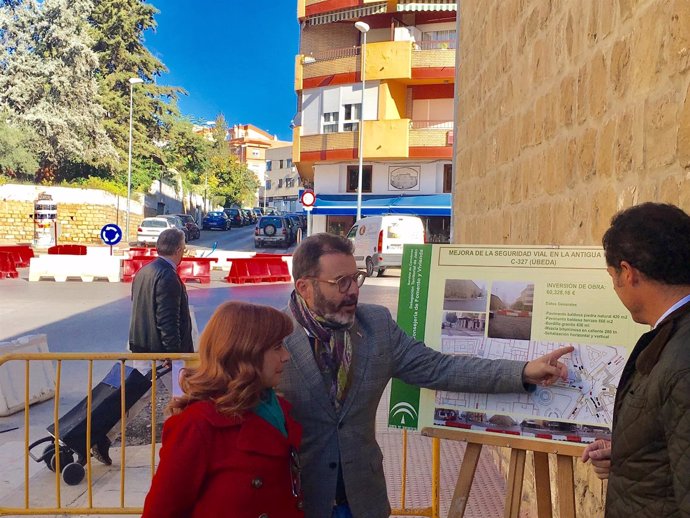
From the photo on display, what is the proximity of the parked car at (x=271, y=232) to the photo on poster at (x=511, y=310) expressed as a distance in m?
35.9

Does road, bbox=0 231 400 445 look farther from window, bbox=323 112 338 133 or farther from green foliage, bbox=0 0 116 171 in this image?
green foliage, bbox=0 0 116 171

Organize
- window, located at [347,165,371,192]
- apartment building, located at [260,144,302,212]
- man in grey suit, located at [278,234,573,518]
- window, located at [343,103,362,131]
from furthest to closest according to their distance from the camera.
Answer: apartment building, located at [260,144,302,212] < window, located at [347,165,371,192] < window, located at [343,103,362,131] < man in grey suit, located at [278,234,573,518]

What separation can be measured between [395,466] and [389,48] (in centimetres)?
2988

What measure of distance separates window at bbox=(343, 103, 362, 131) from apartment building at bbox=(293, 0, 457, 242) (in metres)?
0.05

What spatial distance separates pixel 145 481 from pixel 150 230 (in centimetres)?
3152

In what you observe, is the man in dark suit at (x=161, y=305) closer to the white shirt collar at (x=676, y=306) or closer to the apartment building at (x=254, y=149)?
the white shirt collar at (x=676, y=306)

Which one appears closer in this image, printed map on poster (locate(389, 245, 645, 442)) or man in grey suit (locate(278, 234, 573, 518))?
man in grey suit (locate(278, 234, 573, 518))

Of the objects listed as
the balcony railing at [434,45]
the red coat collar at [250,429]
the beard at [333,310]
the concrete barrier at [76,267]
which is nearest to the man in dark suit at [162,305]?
the beard at [333,310]

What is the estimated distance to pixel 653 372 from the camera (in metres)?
1.75

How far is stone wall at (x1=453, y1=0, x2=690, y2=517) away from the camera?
2.65m

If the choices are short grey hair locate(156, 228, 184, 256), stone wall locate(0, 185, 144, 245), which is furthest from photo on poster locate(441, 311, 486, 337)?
stone wall locate(0, 185, 144, 245)

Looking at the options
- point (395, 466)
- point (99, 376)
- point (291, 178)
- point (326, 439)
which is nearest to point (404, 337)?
point (326, 439)

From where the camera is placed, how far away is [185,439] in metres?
2.08

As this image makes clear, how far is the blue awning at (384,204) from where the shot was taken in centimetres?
3256
